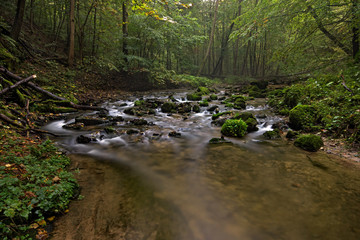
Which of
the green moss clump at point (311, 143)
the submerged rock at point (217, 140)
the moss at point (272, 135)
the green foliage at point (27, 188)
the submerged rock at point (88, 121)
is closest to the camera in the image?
the green foliage at point (27, 188)

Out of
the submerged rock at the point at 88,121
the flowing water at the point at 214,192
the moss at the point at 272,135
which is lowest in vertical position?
the flowing water at the point at 214,192

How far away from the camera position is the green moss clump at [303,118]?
605 cm

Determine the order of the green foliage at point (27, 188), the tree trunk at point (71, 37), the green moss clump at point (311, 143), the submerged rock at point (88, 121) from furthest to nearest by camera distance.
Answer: the tree trunk at point (71, 37) < the submerged rock at point (88, 121) < the green moss clump at point (311, 143) < the green foliage at point (27, 188)

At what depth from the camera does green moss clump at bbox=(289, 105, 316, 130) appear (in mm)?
6047

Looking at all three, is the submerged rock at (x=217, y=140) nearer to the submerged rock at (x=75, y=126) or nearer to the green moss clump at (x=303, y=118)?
the green moss clump at (x=303, y=118)

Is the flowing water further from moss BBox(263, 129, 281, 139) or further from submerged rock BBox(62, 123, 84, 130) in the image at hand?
submerged rock BBox(62, 123, 84, 130)

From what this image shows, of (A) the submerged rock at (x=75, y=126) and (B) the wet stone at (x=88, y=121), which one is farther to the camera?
(B) the wet stone at (x=88, y=121)

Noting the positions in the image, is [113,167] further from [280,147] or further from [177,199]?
[280,147]

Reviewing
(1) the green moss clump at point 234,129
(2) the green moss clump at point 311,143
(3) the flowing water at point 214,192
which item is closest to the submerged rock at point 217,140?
(3) the flowing water at point 214,192

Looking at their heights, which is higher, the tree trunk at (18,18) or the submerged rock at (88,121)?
the tree trunk at (18,18)

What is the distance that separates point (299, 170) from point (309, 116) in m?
3.39

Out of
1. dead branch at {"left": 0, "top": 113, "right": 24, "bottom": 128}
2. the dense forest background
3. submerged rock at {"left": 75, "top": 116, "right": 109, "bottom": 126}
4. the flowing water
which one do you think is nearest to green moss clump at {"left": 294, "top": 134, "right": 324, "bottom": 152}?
the flowing water

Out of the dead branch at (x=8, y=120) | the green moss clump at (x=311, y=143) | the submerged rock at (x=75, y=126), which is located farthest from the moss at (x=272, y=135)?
the dead branch at (x=8, y=120)

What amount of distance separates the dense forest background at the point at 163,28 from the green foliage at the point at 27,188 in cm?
371
